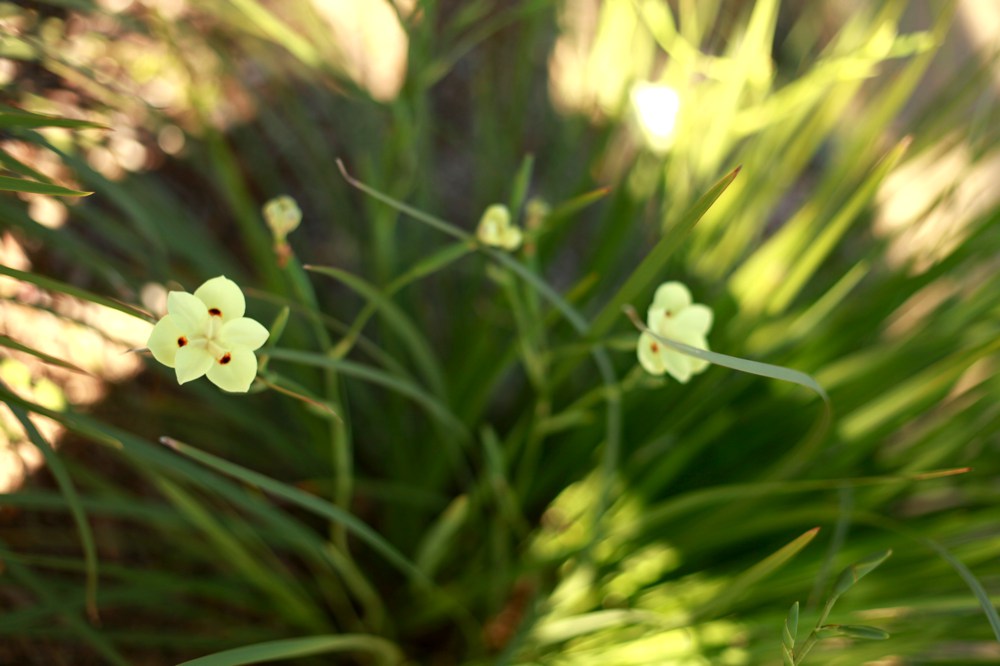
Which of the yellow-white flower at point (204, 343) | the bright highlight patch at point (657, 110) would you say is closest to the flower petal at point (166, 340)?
the yellow-white flower at point (204, 343)

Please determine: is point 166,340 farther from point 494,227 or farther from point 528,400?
point 528,400

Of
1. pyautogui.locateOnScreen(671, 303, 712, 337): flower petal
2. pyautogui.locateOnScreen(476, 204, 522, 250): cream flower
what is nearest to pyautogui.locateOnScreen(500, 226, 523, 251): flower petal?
pyautogui.locateOnScreen(476, 204, 522, 250): cream flower

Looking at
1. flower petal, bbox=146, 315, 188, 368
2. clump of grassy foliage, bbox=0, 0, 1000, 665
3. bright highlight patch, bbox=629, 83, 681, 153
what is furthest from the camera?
bright highlight patch, bbox=629, 83, 681, 153

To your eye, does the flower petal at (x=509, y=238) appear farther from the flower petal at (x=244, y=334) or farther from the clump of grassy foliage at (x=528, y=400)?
the flower petal at (x=244, y=334)

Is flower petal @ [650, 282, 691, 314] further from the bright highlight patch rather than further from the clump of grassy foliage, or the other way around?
the bright highlight patch

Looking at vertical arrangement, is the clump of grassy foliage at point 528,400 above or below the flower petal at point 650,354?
above

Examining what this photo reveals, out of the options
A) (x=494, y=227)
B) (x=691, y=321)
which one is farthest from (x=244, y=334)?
(x=691, y=321)
